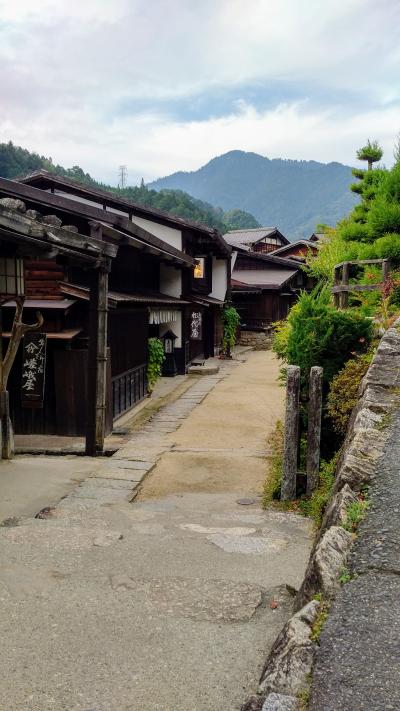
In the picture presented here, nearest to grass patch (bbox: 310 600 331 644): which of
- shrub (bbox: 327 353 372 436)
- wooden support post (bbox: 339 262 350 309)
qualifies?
shrub (bbox: 327 353 372 436)

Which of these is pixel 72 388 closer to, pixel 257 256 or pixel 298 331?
pixel 298 331

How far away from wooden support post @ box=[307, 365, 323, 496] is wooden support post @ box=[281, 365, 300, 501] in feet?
0.67

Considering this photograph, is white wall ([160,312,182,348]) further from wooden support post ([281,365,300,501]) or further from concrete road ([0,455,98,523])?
wooden support post ([281,365,300,501])

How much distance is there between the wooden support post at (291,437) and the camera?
7.05 meters

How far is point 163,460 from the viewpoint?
30.7 feet

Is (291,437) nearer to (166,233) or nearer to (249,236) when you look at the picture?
(166,233)

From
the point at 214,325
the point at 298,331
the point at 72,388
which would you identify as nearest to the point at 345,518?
the point at 298,331

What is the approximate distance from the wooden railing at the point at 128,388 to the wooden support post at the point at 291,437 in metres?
6.40

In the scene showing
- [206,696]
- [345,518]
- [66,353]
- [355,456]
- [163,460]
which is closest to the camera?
[206,696]

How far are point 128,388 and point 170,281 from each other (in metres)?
7.40

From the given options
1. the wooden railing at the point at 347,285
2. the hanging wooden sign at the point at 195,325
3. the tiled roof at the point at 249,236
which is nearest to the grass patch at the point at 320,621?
the wooden railing at the point at 347,285

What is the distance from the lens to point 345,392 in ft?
24.2

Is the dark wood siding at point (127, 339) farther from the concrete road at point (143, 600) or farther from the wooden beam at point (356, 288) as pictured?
the concrete road at point (143, 600)

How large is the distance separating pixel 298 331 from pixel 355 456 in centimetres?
412
